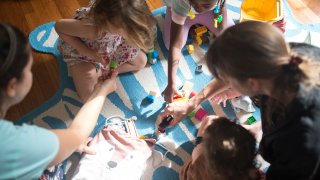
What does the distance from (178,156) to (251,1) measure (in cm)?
90

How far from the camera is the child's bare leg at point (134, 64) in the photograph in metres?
1.53

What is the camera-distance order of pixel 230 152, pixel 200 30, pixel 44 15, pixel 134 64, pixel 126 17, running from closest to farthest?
pixel 230 152 < pixel 126 17 < pixel 134 64 < pixel 200 30 < pixel 44 15

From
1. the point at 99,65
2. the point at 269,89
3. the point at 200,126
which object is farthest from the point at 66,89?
the point at 269,89

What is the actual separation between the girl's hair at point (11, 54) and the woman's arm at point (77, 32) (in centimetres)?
53

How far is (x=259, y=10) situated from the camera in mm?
1746

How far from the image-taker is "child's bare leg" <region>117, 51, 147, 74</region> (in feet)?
5.03

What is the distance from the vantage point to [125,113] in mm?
1453

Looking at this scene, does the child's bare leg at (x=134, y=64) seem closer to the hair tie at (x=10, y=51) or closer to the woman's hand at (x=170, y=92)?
the woman's hand at (x=170, y=92)

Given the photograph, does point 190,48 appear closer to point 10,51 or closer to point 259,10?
point 259,10

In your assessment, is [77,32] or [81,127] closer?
[81,127]

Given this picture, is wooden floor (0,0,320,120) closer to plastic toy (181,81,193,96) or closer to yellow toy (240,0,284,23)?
yellow toy (240,0,284,23)

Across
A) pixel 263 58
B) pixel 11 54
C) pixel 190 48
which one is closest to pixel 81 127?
pixel 11 54

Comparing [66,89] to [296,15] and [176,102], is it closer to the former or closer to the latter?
[176,102]

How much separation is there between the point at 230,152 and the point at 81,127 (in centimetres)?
45
